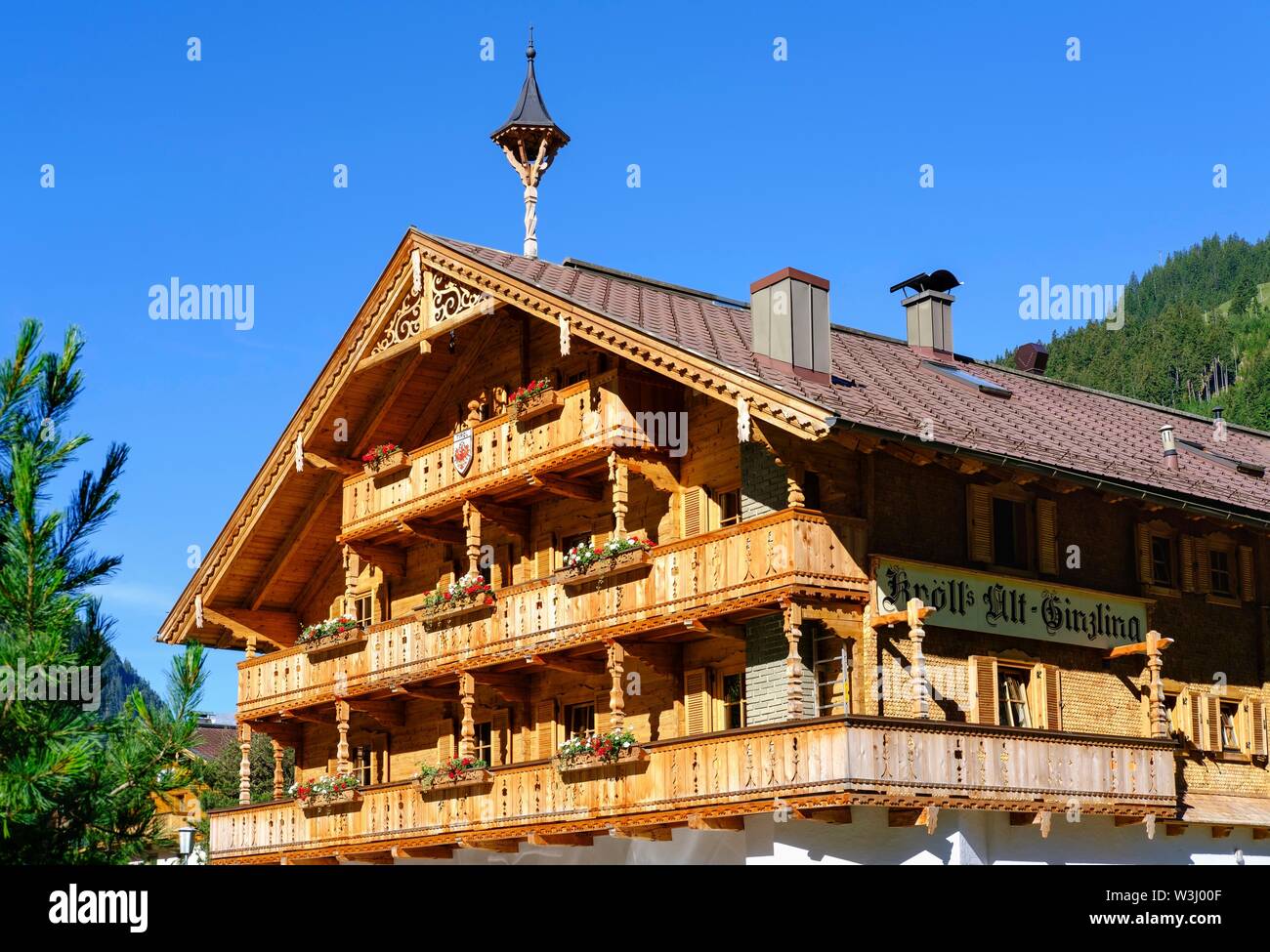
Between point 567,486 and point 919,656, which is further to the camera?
point 567,486

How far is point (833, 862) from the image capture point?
24.0m

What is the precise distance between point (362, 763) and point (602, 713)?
28.2ft

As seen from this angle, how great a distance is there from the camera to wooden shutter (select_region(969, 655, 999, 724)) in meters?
26.6

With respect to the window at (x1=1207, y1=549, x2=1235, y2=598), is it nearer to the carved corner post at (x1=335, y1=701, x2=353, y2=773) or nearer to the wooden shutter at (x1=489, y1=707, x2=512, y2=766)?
the wooden shutter at (x1=489, y1=707, x2=512, y2=766)

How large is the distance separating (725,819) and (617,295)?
10308 mm

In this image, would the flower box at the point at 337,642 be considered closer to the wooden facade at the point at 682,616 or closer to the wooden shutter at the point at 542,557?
the wooden facade at the point at 682,616

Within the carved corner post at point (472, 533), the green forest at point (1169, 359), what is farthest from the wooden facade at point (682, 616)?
the green forest at point (1169, 359)

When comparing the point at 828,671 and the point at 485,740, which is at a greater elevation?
the point at 828,671

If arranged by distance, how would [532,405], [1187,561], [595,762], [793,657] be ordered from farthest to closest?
[532,405]
[1187,561]
[595,762]
[793,657]

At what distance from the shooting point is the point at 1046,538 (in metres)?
28.2

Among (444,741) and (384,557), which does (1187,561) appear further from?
(384,557)

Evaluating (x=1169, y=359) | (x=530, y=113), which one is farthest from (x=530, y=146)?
(x=1169, y=359)

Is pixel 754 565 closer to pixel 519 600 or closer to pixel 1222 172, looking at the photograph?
pixel 519 600
